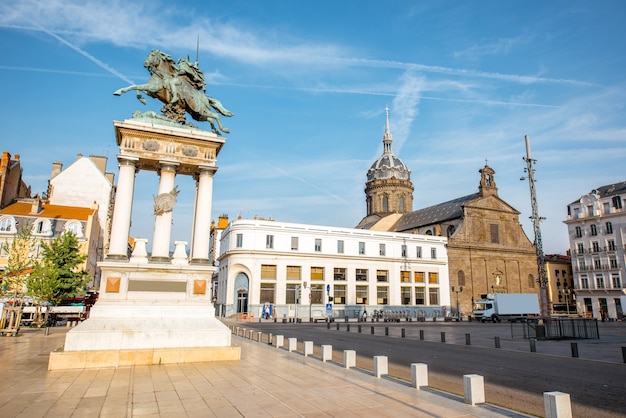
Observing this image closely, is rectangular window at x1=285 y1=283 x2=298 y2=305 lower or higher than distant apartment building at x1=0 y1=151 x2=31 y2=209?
lower

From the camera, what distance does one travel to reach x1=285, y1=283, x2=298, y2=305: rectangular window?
171ft

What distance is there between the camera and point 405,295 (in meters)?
58.6

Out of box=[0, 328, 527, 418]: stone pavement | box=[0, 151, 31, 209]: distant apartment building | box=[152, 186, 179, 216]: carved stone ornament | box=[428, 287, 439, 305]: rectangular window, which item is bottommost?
box=[0, 328, 527, 418]: stone pavement

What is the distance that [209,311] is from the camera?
1466 centimetres

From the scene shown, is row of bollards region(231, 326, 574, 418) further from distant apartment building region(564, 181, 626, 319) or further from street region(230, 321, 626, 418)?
distant apartment building region(564, 181, 626, 319)

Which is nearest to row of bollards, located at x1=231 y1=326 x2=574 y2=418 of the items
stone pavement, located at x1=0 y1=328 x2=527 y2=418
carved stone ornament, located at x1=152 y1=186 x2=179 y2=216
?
stone pavement, located at x1=0 y1=328 x2=527 y2=418

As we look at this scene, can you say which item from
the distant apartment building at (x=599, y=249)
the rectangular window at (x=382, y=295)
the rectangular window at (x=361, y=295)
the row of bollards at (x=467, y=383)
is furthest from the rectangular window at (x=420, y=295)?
the row of bollards at (x=467, y=383)

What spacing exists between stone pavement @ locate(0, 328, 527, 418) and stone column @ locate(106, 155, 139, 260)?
423 centimetres

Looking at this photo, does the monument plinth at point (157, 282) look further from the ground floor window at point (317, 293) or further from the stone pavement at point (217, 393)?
the ground floor window at point (317, 293)

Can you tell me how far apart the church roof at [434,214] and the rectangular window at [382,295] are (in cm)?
1818

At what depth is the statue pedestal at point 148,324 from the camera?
12.0 meters

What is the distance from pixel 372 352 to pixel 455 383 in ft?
24.8

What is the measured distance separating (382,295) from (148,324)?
155ft

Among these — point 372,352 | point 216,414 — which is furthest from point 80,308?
point 216,414
